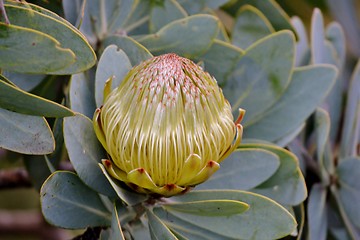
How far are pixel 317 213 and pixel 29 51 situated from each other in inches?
23.8

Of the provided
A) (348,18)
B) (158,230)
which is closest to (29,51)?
(158,230)

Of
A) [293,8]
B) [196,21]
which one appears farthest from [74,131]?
[293,8]

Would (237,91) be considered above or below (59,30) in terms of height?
below

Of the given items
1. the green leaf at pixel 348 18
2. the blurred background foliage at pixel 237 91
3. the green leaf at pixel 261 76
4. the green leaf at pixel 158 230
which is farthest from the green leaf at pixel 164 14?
the green leaf at pixel 348 18

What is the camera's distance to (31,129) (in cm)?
81

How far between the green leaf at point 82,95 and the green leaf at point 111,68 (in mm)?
19

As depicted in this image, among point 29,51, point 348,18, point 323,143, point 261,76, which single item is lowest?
point 348,18

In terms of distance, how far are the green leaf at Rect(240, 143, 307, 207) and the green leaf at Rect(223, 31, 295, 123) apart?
4.1 inches

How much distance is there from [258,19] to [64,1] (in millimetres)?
408

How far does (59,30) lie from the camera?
812 millimetres

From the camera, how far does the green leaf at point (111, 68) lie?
0.91m

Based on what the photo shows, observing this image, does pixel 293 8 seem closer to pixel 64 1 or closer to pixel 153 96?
pixel 64 1

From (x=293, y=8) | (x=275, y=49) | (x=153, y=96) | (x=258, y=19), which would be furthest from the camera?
(x=293, y=8)

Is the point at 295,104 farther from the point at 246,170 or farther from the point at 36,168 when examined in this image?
the point at 36,168
